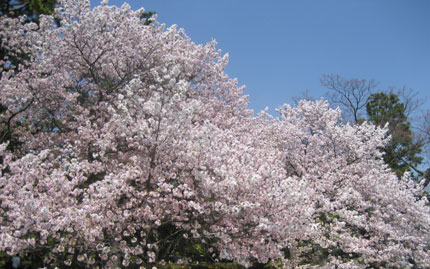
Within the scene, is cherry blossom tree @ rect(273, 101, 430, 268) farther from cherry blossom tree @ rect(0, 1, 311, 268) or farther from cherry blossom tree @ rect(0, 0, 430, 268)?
cherry blossom tree @ rect(0, 1, 311, 268)

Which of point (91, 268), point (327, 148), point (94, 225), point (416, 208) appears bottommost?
point (91, 268)

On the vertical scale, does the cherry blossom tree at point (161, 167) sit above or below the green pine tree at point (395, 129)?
below

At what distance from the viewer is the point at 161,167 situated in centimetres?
755

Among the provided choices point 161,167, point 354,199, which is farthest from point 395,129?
point 161,167

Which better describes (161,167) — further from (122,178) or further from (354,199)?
(354,199)

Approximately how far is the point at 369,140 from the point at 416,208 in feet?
11.5

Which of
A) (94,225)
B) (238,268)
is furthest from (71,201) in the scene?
(238,268)

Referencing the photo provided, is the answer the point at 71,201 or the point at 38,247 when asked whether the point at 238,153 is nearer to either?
the point at 71,201

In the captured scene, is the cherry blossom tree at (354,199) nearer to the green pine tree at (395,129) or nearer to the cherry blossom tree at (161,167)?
the cherry blossom tree at (161,167)

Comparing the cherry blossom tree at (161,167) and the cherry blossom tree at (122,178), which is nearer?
the cherry blossom tree at (122,178)

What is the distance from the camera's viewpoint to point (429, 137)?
26250 mm

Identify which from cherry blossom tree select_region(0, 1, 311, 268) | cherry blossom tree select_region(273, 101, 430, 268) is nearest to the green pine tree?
cherry blossom tree select_region(273, 101, 430, 268)

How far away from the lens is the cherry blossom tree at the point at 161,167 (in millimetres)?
6539

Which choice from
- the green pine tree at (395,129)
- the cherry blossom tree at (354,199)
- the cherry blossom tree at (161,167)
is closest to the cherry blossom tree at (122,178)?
the cherry blossom tree at (161,167)
